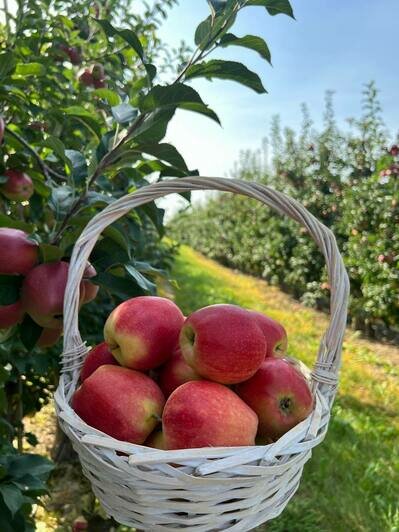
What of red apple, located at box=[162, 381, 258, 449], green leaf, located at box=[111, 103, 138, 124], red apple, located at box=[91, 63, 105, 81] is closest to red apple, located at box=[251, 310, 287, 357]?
red apple, located at box=[162, 381, 258, 449]

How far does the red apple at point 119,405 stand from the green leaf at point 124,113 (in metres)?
0.47

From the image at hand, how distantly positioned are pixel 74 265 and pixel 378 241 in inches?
184

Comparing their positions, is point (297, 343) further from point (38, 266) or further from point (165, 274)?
point (38, 266)

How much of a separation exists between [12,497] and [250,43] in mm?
883

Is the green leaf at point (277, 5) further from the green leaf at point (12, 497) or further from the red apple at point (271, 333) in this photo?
the green leaf at point (12, 497)

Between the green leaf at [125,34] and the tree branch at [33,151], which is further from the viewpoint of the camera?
the tree branch at [33,151]

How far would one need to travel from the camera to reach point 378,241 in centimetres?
500

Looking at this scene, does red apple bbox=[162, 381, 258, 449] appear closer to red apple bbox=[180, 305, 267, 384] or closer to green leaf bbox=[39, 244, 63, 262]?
red apple bbox=[180, 305, 267, 384]

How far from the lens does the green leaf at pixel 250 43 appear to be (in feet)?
→ 2.84

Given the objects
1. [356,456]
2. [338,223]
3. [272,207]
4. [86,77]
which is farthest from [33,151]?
[338,223]

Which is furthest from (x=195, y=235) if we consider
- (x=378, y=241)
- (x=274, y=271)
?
(x=378, y=241)

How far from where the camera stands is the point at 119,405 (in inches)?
28.4

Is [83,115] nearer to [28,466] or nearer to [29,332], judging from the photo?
[29,332]

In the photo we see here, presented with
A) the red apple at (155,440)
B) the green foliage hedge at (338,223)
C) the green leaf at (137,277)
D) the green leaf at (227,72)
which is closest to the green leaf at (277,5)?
the green leaf at (227,72)
